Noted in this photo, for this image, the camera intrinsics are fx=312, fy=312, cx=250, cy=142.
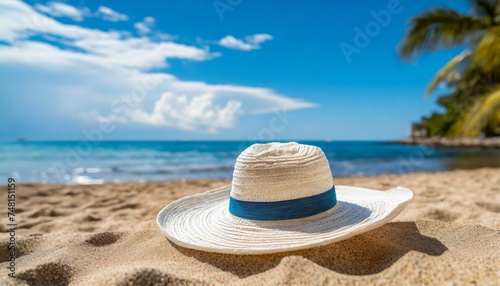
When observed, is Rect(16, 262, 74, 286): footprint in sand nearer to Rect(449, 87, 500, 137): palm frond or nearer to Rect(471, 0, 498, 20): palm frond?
Rect(449, 87, 500, 137): palm frond

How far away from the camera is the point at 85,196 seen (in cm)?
380

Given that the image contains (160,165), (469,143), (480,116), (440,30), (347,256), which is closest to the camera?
(347,256)

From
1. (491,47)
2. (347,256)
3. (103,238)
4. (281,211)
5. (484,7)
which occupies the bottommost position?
(103,238)

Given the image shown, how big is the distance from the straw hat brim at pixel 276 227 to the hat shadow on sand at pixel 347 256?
0.07m

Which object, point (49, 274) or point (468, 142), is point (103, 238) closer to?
point (49, 274)

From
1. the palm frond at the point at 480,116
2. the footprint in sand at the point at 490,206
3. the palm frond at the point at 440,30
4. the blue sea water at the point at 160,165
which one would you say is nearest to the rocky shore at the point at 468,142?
the blue sea water at the point at 160,165

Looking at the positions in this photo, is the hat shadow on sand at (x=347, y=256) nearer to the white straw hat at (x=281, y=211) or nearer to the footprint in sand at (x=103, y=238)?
the white straw hat at (x=281, y=211)

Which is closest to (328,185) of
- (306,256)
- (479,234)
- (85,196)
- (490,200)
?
(306,256)

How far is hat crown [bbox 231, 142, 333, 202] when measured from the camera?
1423mm

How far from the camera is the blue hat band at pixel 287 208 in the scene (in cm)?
143

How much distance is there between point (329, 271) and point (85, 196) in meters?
3.51

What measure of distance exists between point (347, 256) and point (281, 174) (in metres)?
0.44

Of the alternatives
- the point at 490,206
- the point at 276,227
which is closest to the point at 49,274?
the point at 276,227

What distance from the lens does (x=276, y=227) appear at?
1.42m
